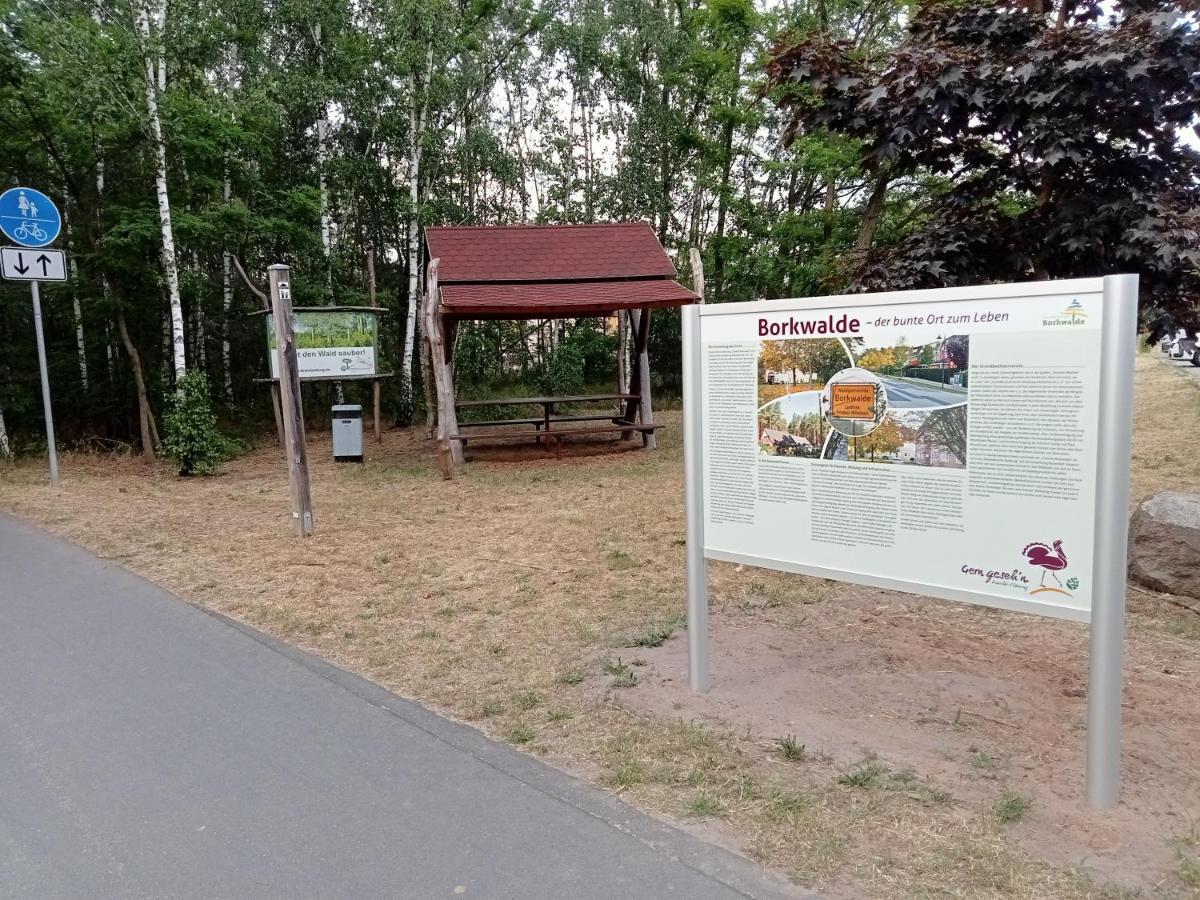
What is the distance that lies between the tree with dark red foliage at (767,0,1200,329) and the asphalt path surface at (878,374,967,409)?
2.39 meters

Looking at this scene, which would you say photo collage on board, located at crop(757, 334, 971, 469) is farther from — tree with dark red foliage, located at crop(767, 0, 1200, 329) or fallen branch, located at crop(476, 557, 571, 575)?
fallen branch, located at crop(476, 557, 571, 575)

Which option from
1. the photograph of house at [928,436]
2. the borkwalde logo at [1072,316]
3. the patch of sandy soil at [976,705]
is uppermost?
the borkwalde logo at [1072,316]

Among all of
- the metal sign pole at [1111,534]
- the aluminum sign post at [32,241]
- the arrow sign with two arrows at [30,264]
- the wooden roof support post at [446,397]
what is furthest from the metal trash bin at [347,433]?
the metal sign pole at [1111,534]

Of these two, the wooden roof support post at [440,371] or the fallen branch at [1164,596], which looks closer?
the fallen branch at [1164,596]

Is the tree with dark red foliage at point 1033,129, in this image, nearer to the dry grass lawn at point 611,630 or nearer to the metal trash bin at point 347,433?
the dry grass lawn at point 611,630

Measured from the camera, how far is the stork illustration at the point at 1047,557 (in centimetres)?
307

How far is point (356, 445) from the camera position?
13906 millimetres

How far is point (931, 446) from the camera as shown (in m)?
3.39

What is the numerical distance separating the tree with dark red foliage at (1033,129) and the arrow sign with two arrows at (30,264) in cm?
961

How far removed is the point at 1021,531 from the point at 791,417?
1.07 metres

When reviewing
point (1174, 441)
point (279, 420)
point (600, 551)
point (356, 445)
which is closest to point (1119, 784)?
point (600, 551)

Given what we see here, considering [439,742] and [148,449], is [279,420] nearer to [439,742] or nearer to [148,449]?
[148,449]

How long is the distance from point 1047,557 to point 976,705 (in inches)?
52.6

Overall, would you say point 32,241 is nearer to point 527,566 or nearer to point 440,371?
point 440,371
